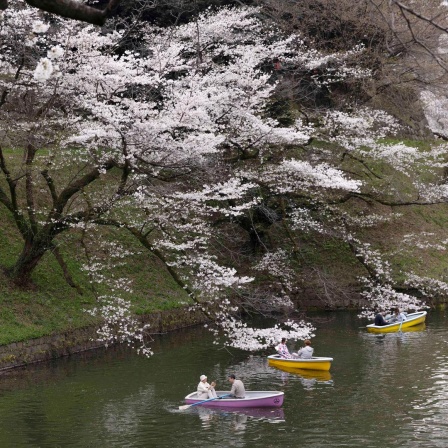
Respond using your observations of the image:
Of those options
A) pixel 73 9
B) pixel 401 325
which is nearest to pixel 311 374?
pixel 401 325

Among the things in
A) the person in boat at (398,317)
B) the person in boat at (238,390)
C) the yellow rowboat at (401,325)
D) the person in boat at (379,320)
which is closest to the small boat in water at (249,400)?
the person in boat at (238,390)

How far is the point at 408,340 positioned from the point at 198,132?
9.30 metres

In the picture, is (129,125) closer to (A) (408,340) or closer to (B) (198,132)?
(B) (198,132)

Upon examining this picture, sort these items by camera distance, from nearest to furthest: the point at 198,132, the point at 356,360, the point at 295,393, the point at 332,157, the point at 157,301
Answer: the point at 295,393
the point at 198,132
the point at 356,360
the point at 157,301
the point at 332,157

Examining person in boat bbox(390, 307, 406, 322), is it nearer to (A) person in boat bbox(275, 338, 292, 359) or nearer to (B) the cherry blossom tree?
(B) the cherry blossom tree

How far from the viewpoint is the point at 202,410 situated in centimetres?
1458

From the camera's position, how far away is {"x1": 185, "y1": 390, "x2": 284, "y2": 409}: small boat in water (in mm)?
14312

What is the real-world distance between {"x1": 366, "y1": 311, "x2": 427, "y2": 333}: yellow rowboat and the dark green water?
58.2 inches

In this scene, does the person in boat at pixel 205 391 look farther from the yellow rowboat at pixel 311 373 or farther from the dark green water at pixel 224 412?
the yellow rowboat at pixel 311 373

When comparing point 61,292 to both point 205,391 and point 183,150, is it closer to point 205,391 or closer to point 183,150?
point 183,150

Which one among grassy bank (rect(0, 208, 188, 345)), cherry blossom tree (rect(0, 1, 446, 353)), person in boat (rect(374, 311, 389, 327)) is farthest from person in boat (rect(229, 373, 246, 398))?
person in boat (rect(374, 311, 389, 327))

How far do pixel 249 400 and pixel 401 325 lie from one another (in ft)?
31.8

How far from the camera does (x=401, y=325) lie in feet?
74.2

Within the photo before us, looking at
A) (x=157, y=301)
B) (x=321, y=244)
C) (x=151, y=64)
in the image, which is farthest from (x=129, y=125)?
(x=321, y=244)
